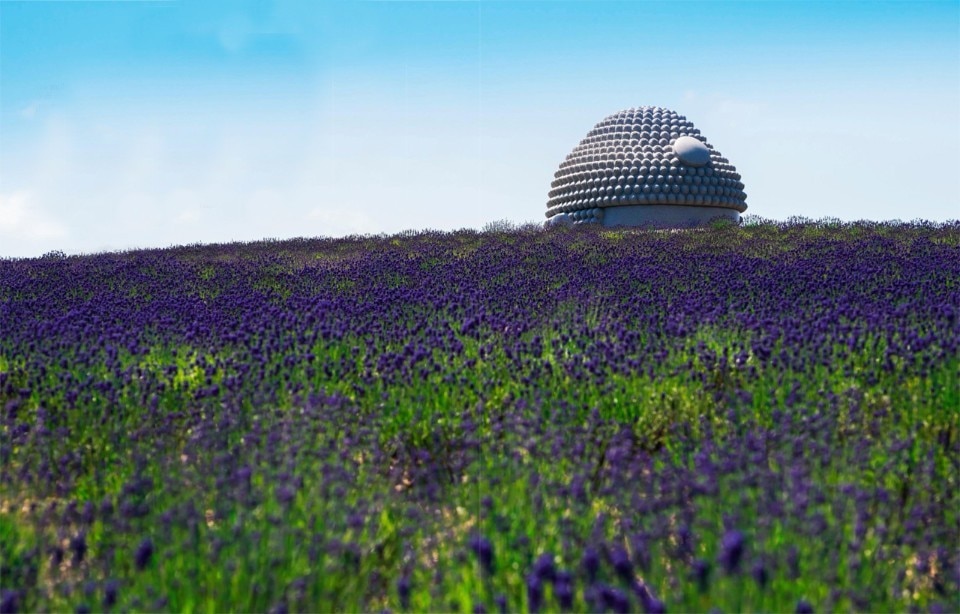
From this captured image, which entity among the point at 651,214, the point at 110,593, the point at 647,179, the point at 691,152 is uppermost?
the point at 691,152

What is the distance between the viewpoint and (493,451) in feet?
13.0

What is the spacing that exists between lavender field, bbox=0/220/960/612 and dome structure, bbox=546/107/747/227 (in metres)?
16.9

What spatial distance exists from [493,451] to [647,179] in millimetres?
21459

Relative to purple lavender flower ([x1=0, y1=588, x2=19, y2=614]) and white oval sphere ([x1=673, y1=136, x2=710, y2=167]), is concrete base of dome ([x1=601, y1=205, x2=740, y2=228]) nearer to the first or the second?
white oval sphere ([x1=673, y1=136, x2=710, y2=167])

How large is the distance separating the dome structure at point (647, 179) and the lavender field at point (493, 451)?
16868 millimetres

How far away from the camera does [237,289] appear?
29.9ft

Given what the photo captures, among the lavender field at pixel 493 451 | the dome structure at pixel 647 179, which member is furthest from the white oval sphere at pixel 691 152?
the lavender field at pixel 493 451

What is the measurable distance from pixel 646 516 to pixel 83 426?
2.86m

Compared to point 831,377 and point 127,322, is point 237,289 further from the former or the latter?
→ point 831,377

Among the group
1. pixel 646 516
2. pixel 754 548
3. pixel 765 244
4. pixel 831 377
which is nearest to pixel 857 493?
pixel 754 548

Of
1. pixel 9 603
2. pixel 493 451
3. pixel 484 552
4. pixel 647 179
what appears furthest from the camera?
pixel 647 179

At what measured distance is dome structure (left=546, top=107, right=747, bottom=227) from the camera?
81.1ft

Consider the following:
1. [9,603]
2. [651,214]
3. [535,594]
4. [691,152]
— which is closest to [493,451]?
[535,594]

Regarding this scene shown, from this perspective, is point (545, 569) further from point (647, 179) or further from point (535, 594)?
point (647, 179)
